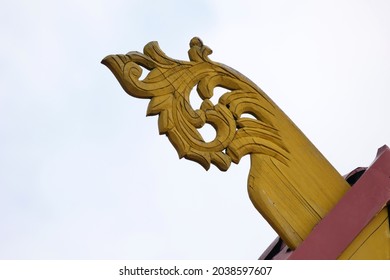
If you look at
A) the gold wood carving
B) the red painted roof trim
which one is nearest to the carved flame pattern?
the gold wood carving

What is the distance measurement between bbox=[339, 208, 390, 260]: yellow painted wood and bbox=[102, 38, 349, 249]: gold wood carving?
90mm

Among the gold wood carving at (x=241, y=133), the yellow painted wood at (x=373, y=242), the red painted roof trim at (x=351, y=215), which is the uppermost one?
the gold wood carving at (x=241, y=133)

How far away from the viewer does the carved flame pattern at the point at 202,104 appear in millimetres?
1867

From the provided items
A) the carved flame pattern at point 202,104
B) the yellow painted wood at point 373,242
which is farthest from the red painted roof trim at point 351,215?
the carved flame pattern at point 202,104

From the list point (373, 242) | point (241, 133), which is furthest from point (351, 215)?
point (241, 133)

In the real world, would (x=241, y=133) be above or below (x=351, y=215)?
above

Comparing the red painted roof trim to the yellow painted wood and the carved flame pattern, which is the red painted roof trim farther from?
the carved flame pattern

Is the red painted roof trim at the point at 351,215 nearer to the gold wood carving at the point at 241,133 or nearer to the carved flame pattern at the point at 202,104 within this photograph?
the gold wood carving at the point at 241,133

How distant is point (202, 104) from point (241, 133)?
4.0 inches

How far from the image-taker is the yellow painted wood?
71.7 inches

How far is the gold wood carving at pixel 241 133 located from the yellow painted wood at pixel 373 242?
0.29 feet

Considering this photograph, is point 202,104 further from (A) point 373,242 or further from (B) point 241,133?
(A) point 373,242

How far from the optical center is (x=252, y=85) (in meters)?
1.97

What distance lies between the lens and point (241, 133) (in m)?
1.91
